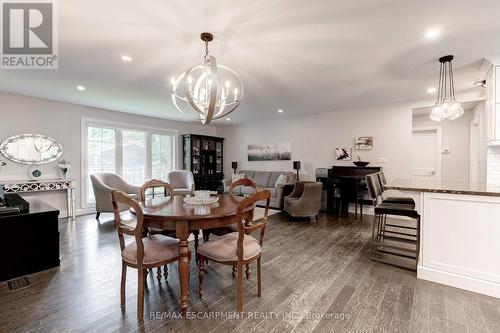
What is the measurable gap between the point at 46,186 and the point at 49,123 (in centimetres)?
132

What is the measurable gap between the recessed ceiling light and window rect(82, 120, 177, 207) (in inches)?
233

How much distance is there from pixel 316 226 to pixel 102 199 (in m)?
4.08

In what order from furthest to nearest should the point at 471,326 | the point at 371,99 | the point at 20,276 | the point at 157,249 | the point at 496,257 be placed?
the point at 371,99, the point at 20,276, the point at 496,257, the point at 157,249, the point at 471,326

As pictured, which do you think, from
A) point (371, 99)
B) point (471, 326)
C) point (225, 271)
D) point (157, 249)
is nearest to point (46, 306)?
point (157, 249)

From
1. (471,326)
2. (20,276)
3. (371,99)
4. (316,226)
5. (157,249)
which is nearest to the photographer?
(471,326)

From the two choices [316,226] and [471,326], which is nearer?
[471,326]

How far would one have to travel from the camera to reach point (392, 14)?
1.96 metres

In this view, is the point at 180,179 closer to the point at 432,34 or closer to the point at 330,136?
the point at 330,136

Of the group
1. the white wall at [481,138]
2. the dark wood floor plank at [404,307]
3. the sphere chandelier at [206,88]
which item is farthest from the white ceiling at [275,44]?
the dark wood floor plank at [404,307]

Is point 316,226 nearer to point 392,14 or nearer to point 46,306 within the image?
point 392,14

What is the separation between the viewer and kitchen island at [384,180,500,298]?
211 cm

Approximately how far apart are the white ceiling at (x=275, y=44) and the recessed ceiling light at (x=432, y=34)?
47 millimetres

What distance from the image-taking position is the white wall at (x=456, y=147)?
5195 millimetres

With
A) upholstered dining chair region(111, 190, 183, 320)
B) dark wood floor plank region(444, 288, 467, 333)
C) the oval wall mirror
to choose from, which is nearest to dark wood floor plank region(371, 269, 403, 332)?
dark wood floor plank region(444, 288, 467, 333)
